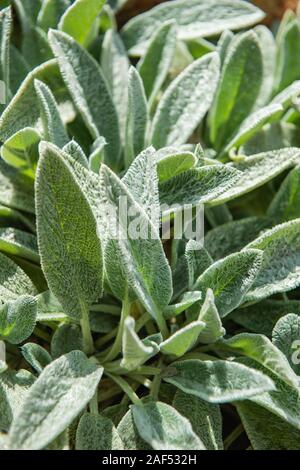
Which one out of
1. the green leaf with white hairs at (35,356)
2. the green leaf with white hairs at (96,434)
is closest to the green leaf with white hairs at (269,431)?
the green leaf with white hairs at (96,434)

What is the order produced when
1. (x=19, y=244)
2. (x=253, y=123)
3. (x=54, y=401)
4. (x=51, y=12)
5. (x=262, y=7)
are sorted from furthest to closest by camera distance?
(x=262, y=7) → (x=51, y=12) → (x=253, y=123) → (x=19, y=244) → (x=54, y=401)

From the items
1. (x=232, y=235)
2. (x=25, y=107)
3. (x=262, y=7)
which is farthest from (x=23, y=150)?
(x=262, y=7)

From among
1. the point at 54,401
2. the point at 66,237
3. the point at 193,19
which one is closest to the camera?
the point at 54,401

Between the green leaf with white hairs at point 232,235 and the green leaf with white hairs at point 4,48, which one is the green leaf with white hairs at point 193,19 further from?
the green leaf with white hairs at point 232,235

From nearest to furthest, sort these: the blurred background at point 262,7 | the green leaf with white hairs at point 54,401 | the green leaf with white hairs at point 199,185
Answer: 1. the green leaf with white hairs at point 54,401
2. the green leaf with white hairs at point 199,185
3. the blurred background at point 262,7

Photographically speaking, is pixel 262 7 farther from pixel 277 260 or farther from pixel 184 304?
pixel 184 304

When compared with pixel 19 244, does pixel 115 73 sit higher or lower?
higher

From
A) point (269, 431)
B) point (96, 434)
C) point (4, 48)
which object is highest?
point (4, 48)
